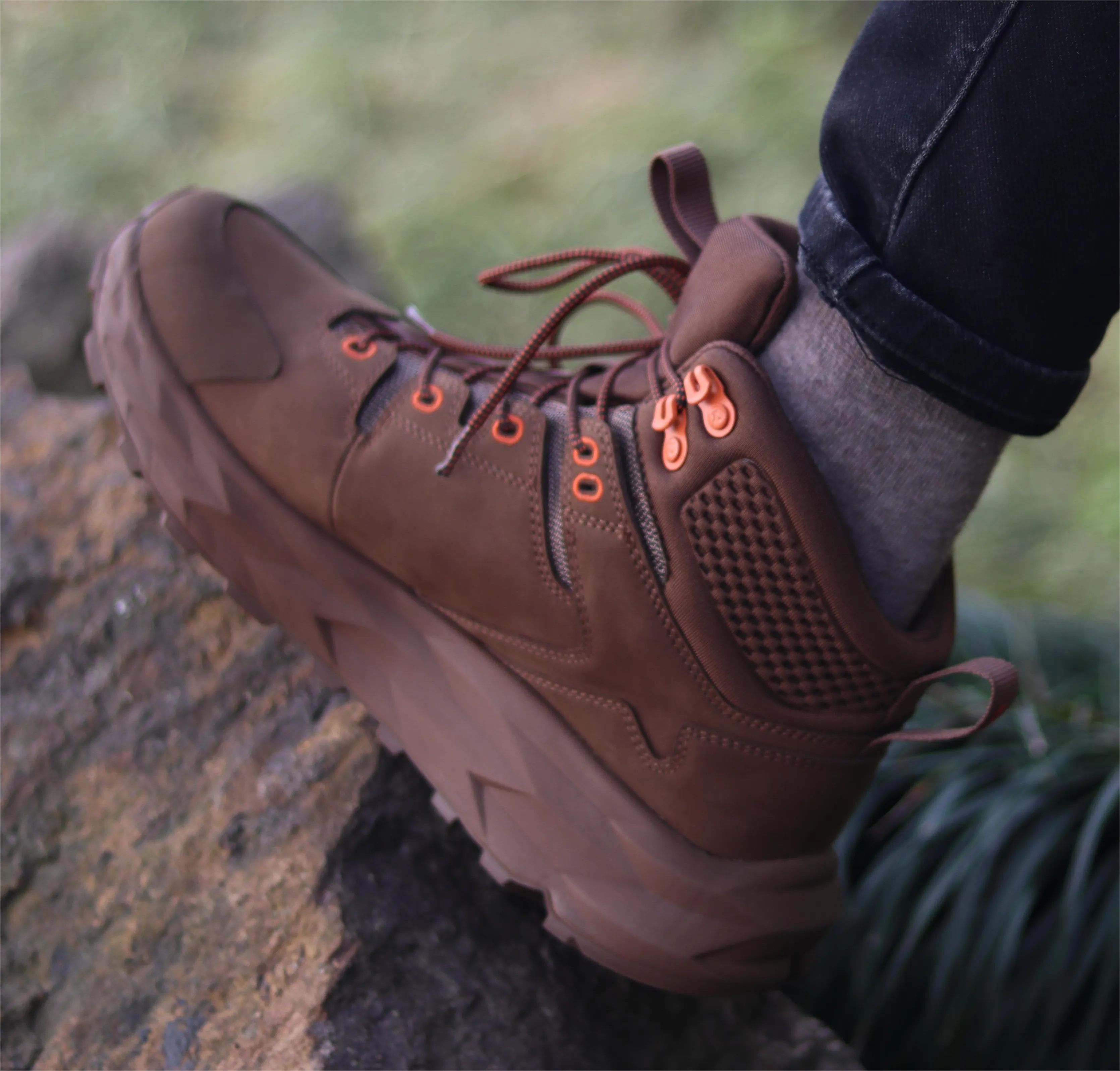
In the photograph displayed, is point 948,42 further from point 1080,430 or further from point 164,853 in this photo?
point 1080,430

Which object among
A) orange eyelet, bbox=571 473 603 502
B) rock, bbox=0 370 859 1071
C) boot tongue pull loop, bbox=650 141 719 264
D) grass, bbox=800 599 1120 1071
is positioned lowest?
grass, bbox=800 599 1120 1071

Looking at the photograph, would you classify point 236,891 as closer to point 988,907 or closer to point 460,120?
point 988,907

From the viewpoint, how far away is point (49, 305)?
1795 millimetres

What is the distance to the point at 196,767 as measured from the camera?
112 cm

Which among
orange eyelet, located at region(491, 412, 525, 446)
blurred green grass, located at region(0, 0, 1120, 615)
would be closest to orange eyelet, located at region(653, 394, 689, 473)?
orange eyelet, located at region(491, 412, 525, 446)

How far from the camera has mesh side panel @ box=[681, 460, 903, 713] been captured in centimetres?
80

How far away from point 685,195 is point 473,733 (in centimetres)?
53

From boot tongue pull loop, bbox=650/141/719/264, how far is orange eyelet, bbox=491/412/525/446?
212 millimetres

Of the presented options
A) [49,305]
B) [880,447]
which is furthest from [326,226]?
[880,447]

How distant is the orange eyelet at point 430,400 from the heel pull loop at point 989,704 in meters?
0.48

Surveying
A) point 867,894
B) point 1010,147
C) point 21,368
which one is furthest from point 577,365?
point 1010,147

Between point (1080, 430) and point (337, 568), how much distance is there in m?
2.06

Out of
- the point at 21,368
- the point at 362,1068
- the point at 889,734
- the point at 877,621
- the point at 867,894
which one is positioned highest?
the point at 21,368

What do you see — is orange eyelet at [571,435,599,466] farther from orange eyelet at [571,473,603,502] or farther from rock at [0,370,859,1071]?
rock at [0,370,859,1071]
